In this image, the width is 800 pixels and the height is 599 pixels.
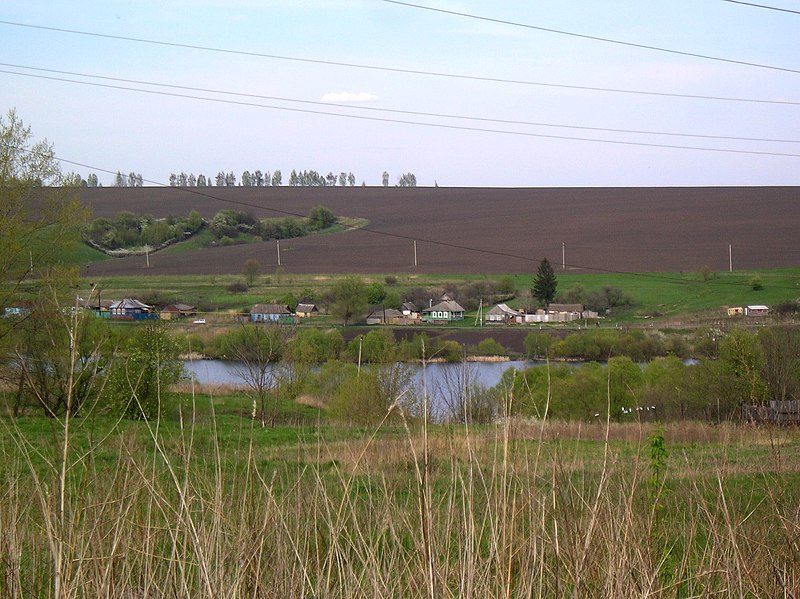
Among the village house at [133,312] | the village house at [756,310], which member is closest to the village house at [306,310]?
the village house at [133,312]

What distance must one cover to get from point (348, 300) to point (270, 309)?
5.06 metres

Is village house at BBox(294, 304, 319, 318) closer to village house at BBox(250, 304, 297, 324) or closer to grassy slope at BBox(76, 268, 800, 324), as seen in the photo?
village house at BBox(250, 304, 297, 324)

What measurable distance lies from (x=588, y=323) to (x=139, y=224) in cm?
2397

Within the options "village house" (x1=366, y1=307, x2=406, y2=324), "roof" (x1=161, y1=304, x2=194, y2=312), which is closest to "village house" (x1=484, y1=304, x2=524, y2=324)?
"village house" (x1=366, y1=307, x2=406, y2=324)

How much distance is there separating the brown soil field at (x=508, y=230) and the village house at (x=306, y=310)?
25.7 feet

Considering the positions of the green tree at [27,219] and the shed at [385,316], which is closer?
the green tree at [27,219]

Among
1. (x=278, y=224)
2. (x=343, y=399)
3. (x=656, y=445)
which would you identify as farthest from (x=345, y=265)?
(x=656, y=445)

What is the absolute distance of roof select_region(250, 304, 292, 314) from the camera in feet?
124

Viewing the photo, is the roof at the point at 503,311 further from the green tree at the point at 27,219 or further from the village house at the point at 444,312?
Answer: the green tree at the point at 27,219

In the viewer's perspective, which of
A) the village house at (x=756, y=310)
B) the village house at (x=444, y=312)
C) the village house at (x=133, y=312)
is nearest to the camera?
the village house at (x=133, y=312)

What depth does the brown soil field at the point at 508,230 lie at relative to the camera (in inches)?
1978

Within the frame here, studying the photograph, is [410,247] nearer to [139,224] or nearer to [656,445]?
[139,224]

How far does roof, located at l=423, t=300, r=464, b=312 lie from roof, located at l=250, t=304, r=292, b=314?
322 inches

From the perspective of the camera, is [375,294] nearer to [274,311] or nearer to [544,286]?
[274,311]
